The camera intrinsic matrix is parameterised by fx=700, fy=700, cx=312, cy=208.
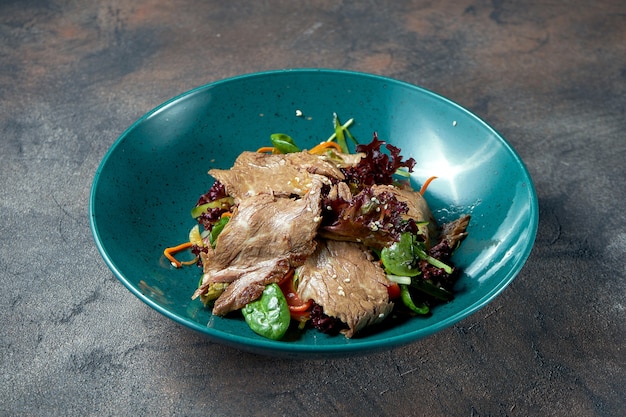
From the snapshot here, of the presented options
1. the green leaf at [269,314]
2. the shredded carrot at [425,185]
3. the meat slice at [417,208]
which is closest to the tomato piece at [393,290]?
the meat slice at [417,208]

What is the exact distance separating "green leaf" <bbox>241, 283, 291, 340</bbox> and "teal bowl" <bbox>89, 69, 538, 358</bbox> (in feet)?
0.21

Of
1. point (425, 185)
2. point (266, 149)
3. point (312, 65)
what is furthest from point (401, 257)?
point (312, 65)

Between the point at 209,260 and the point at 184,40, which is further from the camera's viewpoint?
the point at 184,40

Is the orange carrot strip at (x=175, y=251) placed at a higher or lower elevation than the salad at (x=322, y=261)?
lower

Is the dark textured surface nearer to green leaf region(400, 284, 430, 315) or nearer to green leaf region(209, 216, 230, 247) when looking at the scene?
green leaf region(400, 284, 430, 315)

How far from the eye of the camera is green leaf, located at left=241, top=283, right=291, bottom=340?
2801 millimetres

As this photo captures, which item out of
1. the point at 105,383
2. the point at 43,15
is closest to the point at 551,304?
the point at 105,383

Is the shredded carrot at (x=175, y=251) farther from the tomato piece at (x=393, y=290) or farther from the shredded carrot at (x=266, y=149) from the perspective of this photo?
the tomato piece at (x=393, y=290)

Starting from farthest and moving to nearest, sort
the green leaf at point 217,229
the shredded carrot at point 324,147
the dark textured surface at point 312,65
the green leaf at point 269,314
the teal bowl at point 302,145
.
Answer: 1. the shredded carrot at point 324,147
2. the green leaf at point 217,229
3. the dark textured surface at point 312,65
4. the teal bowl at point 302,145
5. the green leaf at point 269,314

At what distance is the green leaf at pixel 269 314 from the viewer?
2801 millimetres

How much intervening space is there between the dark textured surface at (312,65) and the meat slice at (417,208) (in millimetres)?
515

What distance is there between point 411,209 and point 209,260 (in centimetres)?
97

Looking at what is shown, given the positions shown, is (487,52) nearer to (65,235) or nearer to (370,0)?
(370,0)

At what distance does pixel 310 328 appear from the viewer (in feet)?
9.68
